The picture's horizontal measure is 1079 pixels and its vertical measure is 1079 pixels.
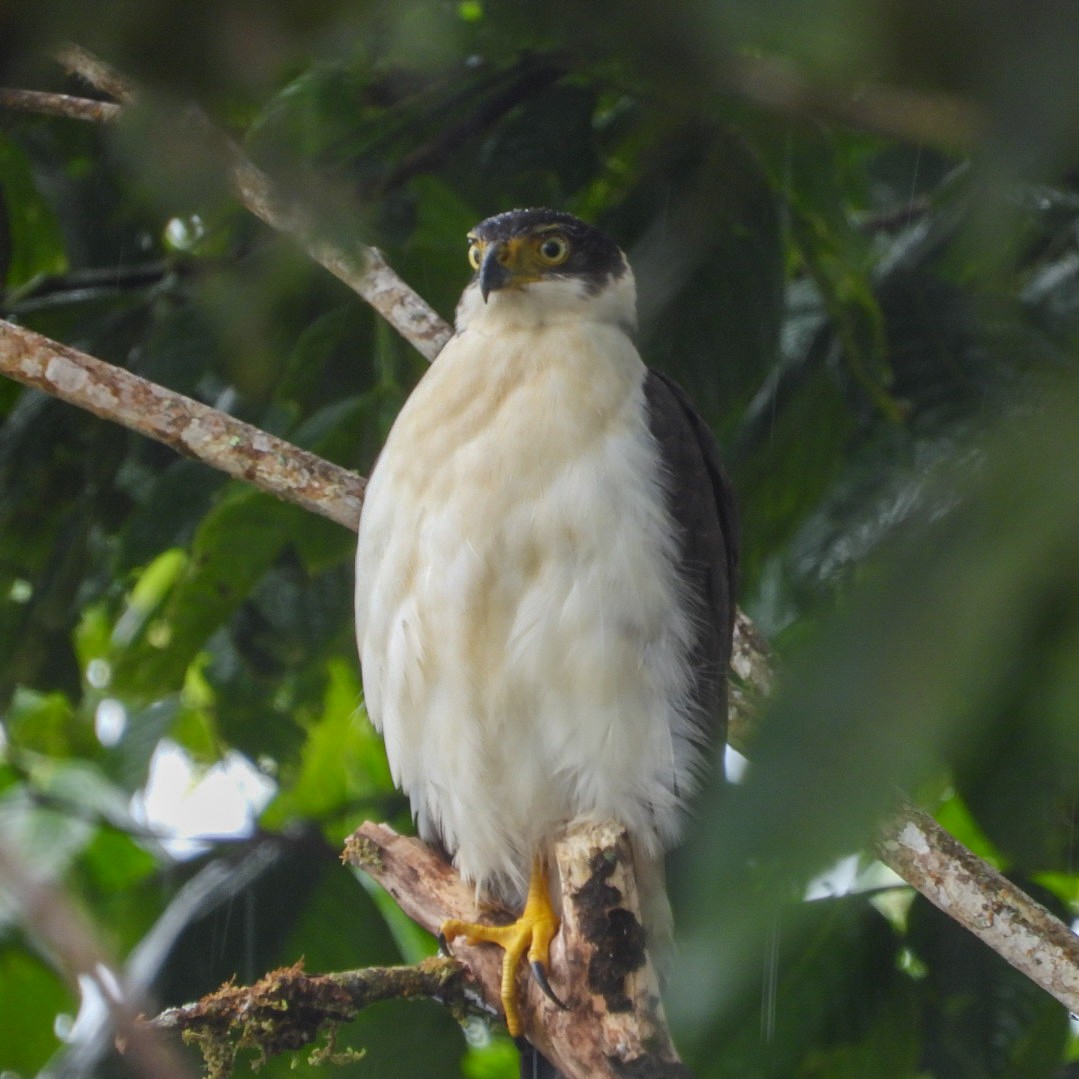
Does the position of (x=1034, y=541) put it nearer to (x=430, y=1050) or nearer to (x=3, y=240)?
(x=3, y=240)

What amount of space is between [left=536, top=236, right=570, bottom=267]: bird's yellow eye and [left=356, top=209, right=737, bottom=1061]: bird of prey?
0.07m

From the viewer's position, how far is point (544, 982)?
9.23 feet

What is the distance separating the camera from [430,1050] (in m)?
3.57

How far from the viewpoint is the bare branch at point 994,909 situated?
2379 mm

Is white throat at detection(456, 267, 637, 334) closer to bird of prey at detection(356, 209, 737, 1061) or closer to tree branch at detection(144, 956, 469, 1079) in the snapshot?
bird of prey at detection(356, 209, 737, 1061)

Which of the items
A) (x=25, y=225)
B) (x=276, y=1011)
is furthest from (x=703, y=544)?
(x=25, y=225)

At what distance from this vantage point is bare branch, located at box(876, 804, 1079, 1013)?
93.7 inches

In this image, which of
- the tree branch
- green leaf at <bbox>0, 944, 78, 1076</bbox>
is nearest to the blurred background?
green leaf at <bbox>0, 944, 78, 1076</bbox>

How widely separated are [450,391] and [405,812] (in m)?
1.93

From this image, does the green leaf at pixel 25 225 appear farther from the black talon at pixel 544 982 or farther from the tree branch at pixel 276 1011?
the black talon at pixel 544 982

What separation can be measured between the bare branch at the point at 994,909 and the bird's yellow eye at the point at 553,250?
69.9 inches

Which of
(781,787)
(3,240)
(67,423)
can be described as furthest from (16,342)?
(781,787)

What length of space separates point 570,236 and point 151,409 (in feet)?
3.99

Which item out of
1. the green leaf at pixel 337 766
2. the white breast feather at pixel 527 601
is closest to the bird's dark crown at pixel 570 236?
the white breast feather at pixel 527 601
